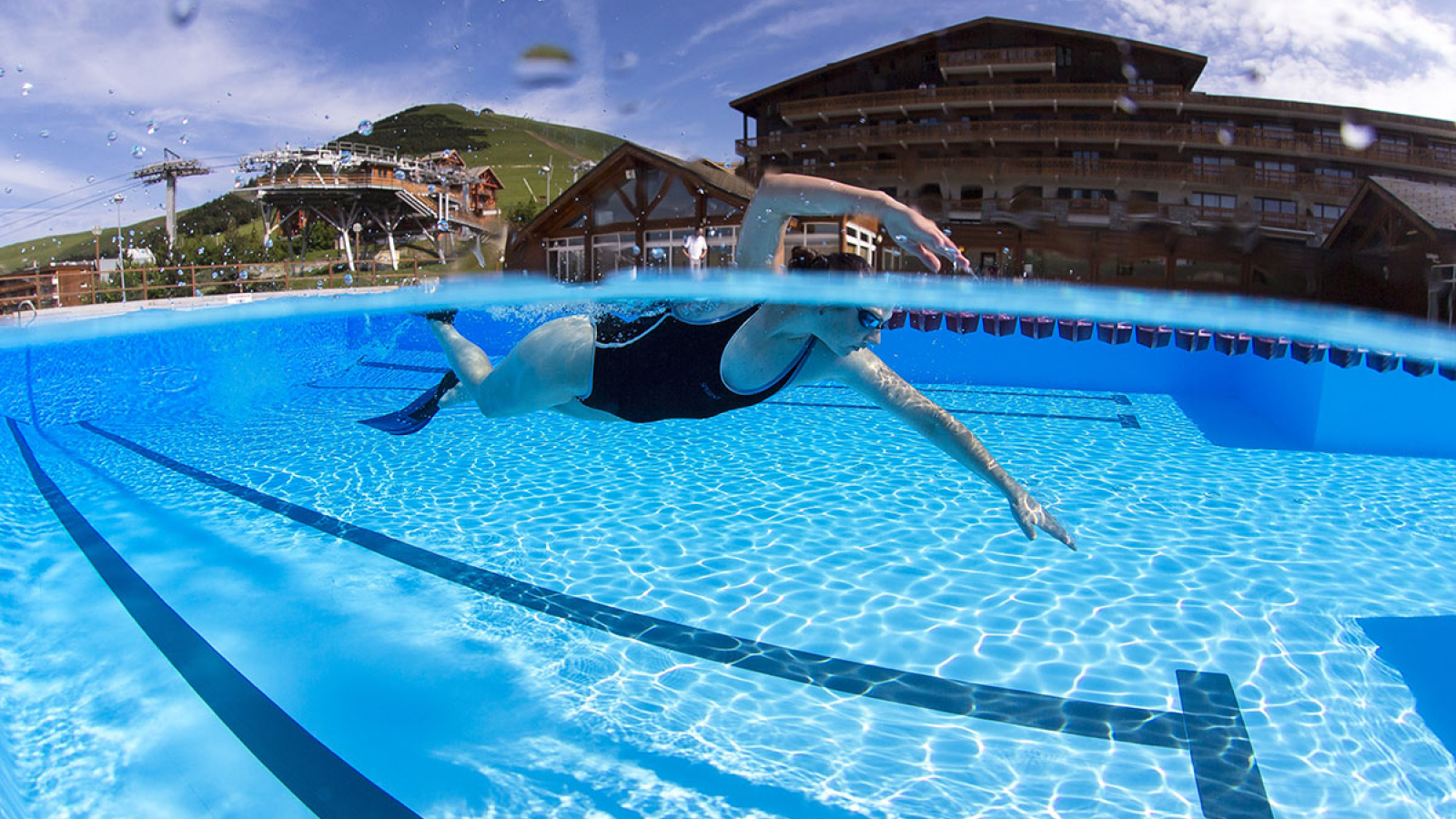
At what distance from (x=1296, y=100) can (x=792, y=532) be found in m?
4.67

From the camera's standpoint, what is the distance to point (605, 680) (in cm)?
370

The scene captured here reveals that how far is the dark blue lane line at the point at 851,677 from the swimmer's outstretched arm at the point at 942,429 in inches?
39.8

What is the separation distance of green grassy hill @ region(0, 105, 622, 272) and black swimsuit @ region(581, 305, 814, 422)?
3.17 meters

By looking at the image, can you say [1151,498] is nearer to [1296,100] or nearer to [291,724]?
[1296,100]

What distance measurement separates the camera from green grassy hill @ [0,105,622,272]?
6516 mm

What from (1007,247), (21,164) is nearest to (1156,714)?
(1007,247)

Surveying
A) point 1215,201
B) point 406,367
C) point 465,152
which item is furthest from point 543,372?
point 406,367

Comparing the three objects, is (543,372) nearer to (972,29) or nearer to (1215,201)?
(972,29)

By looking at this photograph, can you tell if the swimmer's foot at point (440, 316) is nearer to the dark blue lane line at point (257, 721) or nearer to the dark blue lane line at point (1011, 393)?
the dark blue lane line at point (257, 721)

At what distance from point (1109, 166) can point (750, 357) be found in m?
4.43

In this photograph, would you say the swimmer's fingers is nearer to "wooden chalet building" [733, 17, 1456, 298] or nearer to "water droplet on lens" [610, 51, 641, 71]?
"wooden chalet building" [733, 17, 1456, 298]

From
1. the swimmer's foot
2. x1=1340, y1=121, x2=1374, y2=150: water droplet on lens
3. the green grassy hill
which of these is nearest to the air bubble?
the green grassy hill

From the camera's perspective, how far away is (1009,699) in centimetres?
359

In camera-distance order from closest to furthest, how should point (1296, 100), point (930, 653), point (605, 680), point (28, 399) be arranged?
point (605, 680), point (930, 653), point (1296, 100), point (28, 399)
